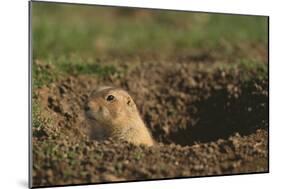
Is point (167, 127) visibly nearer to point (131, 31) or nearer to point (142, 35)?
point (142, 35)

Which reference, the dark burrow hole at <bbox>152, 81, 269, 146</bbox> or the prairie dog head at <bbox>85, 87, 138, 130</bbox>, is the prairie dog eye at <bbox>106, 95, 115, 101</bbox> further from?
the dark burrow hole at <bbox>152, 81, 269, 146</bbox>

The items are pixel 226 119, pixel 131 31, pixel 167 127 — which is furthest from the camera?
pixel 131 31

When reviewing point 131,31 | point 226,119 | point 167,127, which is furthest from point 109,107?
point 131,31

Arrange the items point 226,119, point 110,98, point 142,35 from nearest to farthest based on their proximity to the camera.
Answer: point 110,98
point 226,119
point 142,35

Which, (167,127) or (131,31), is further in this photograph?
(131,31)

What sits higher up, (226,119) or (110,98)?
(110,98)

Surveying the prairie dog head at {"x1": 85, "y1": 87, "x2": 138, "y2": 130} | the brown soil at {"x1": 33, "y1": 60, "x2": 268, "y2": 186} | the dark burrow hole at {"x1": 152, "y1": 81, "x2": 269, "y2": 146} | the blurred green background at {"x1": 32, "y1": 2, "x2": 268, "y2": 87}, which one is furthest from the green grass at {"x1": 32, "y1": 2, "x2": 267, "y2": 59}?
the prairie dog head at {"x1": 85, "y1": 87, "x2": 138, "y2": 130}

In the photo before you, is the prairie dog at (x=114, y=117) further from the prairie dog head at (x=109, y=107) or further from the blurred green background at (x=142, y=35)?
the blurred green background at (x=142, y=35)

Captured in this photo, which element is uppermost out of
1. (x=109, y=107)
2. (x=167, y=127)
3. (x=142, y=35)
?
(x=142, y=35)
